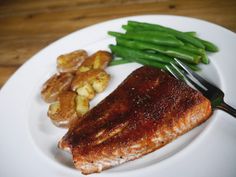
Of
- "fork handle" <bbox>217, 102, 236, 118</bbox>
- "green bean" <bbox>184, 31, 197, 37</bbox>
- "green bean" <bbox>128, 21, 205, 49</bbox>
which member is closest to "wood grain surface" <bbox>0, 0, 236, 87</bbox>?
"green bean" <bbox>184, 31, 197, 37</bbox>

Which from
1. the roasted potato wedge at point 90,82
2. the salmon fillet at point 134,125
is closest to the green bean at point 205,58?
the salmon fillet at point 134,125

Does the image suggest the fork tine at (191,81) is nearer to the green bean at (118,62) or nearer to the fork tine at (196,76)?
the fork tine at (196,76)

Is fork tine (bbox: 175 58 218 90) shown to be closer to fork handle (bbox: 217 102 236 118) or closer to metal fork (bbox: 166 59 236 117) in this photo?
metal fork (bbox: 166 59 236 117)

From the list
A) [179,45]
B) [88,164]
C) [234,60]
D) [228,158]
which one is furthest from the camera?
[179,45]

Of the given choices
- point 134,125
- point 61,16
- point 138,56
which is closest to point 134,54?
point 138,56

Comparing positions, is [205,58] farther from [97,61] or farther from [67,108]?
[67,108]

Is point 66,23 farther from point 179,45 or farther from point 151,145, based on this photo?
point 151,145

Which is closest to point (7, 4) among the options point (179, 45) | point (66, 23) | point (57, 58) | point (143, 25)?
point (66, 23)
